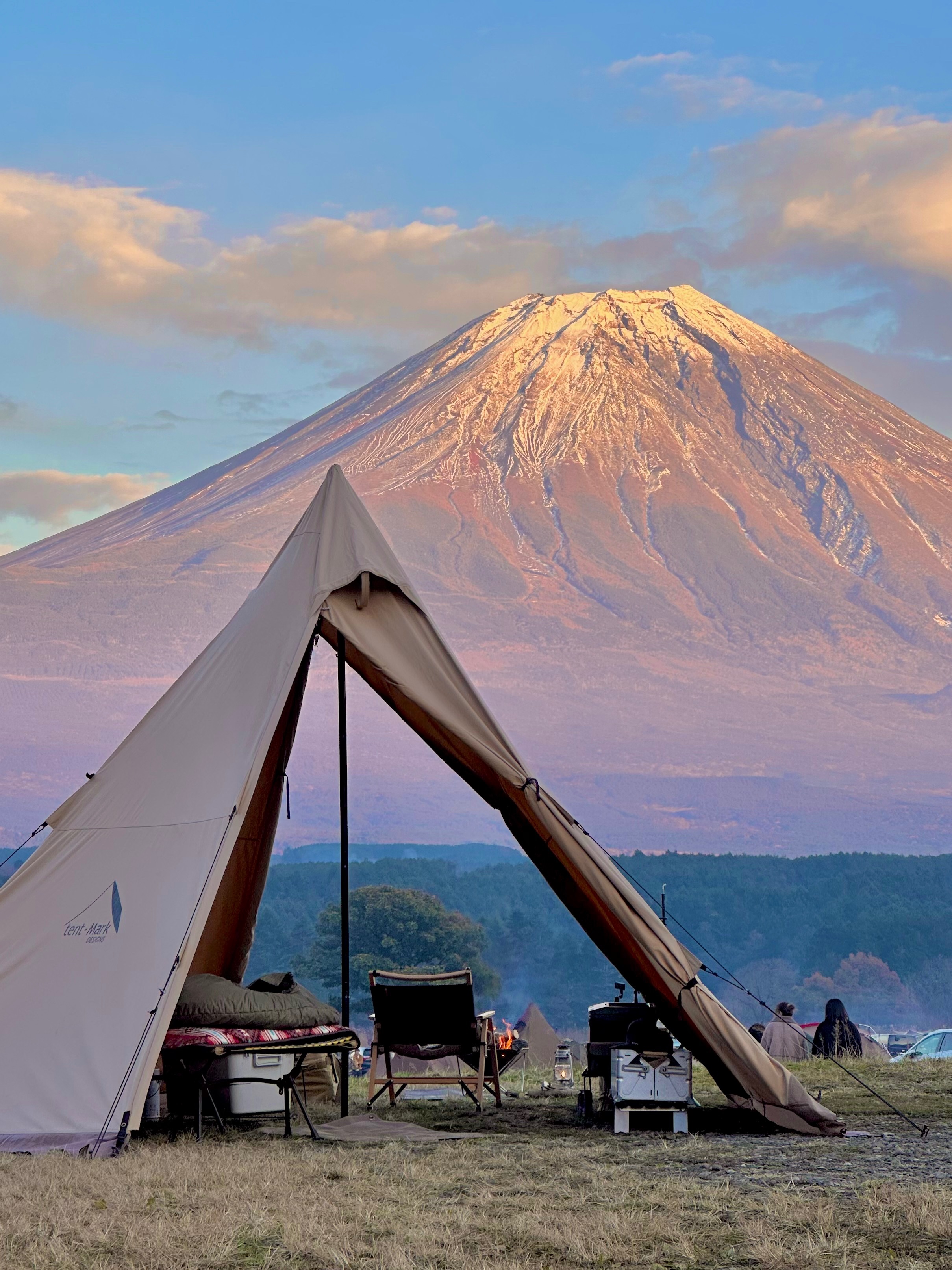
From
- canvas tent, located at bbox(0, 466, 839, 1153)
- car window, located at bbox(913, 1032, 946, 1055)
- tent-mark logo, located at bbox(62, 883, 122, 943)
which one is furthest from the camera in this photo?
car window, located at bbox(913, 1032, 946, 1055)

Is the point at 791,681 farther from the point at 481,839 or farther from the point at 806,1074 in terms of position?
the point at 806,1074

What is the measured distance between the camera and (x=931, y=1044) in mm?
15500

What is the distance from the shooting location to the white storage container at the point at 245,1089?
23.3 ft

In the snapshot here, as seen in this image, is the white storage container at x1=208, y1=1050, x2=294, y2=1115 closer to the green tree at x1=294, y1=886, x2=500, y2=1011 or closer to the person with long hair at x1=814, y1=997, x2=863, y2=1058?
the person with long hair at x1=814, y1=997, x2=863, y2=1058

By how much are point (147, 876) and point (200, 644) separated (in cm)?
3947

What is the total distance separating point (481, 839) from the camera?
182 ft

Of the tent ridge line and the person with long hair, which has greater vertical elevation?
the tent ridge line

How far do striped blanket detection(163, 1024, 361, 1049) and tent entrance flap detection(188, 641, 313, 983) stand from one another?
2.22m

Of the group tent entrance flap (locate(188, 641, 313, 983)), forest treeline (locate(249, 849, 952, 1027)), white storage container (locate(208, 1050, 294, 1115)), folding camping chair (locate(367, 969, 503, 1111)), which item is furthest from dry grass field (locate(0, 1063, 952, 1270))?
forest treeline (locate(249, 849, 952, 1027))

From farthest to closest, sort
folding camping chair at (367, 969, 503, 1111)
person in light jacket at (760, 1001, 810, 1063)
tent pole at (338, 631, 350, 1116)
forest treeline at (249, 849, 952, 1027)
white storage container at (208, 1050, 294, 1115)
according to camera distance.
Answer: forest treeline at (249, 849, 952, 1027)
person in light jacket at (760, 1001, 810, 1063)
folding camping chair at (367, 969, 503, 1111)
tent pole at (338, 631, 350, 1116)
white storage container at (208, 1050, 294, 1115)

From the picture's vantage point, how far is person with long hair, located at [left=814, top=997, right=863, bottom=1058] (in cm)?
1095

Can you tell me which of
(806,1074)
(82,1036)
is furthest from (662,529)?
(82,1036)

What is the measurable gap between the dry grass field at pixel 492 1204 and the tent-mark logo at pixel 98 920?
83cm

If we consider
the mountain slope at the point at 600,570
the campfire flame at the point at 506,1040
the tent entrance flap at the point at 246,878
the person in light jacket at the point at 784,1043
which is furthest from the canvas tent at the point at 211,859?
the mountain slope at the point at 600,570
